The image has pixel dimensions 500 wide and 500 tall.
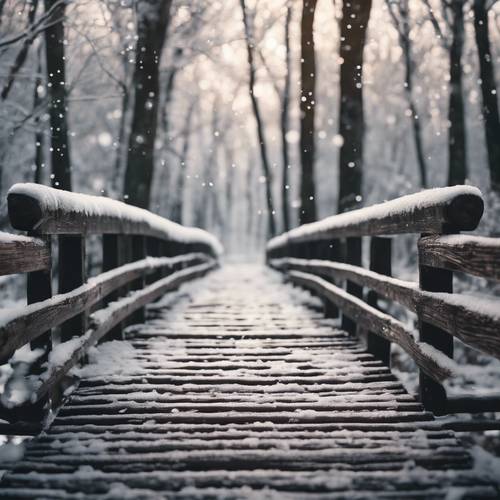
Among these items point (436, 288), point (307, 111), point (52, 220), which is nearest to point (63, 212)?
point (52, 220)

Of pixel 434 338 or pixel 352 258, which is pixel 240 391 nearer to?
pixel 434 338

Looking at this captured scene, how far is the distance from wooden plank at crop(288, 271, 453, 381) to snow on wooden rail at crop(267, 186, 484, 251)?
0.70 metres

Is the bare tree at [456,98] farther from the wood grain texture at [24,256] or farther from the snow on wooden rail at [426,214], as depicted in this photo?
the wood grain texture at [24,256]

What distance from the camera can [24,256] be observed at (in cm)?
343

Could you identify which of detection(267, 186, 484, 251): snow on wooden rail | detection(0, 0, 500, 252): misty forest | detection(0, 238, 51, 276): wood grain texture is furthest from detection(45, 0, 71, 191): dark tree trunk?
detection(0, 238, 51, 276): wood grain texture

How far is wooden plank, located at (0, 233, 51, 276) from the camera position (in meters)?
3.14

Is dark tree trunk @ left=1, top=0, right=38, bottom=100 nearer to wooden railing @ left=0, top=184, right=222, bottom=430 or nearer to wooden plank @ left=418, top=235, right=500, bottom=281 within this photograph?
wooden railing @ left=0, top=184, right=222, bottom=430

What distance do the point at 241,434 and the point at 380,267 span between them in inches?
91.7

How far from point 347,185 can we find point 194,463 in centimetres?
942

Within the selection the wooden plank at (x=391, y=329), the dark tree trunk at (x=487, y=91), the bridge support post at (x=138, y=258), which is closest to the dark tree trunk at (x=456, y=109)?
the dark tree trunk at (x=487, y=91)

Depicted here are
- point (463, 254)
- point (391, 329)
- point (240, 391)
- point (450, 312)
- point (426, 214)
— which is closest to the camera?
point (463, 254)

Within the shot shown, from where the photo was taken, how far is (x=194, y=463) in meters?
3.20

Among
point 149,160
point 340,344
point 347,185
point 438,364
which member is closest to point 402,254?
point 347,185

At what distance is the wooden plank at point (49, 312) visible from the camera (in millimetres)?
3116
